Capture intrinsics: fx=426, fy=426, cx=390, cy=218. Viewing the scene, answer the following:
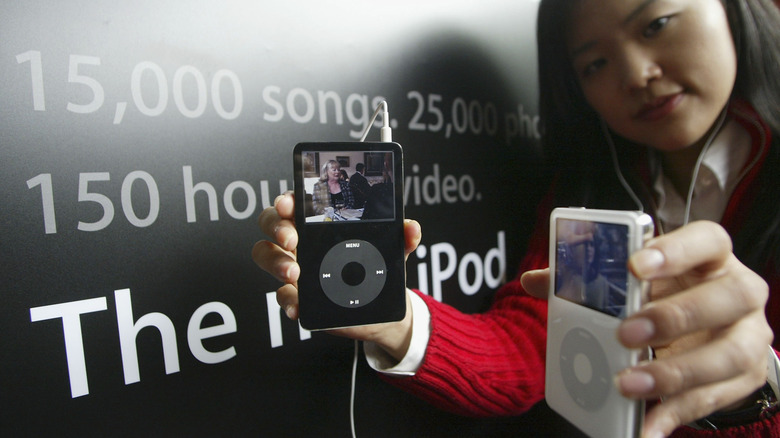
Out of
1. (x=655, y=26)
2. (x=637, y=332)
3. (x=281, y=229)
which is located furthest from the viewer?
(x=655, y=26)

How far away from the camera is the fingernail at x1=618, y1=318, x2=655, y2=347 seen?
0.38 meters

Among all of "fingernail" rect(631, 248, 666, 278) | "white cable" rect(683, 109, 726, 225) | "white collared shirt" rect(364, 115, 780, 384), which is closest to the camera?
"fingernail" rect(631, 248, 666, 278)

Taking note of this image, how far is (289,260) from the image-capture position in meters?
0.55

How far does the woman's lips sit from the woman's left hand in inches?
17.7

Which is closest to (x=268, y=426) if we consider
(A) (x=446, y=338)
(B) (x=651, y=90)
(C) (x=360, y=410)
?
(C) (x=360, y=410)

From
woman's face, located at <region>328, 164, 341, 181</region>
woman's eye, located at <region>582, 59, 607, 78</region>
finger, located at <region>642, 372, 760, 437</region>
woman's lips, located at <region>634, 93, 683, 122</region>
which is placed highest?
woman's eye, located at <region>582, 59, 607, 78</region>

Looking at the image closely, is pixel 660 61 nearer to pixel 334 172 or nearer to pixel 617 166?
pixel 617 166

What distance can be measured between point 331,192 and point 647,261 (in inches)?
14.2

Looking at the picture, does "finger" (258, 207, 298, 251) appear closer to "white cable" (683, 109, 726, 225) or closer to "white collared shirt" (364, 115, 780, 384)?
"white collared shirt" (364, 115, 780, 384)

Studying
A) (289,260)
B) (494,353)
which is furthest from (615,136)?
(289,260)

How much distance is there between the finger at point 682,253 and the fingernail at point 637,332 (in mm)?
41

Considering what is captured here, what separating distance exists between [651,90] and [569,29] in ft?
0.70

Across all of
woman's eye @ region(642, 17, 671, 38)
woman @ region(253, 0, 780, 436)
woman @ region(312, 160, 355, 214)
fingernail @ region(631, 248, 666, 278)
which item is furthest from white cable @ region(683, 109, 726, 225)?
woman @ region(312, 160, 355, 214)

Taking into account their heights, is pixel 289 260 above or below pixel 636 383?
above
